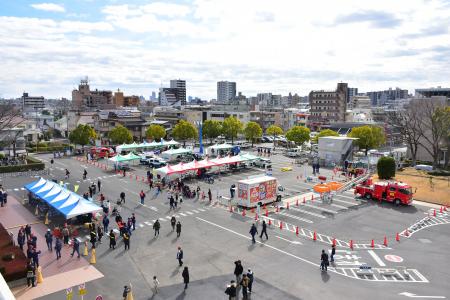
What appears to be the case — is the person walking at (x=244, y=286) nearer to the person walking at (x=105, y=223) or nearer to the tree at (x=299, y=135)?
the person walking at (x=105, y=223)

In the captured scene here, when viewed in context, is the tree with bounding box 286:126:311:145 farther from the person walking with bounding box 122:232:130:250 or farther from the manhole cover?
the person walking with bounding box 122:232:130:250

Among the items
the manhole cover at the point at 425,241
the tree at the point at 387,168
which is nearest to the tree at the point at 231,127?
the tree at the point at 387,168

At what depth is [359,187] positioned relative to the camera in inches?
1417

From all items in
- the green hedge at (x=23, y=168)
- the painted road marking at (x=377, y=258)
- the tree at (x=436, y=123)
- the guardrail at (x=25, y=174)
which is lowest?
the painted road marking at (x=377, y=258)

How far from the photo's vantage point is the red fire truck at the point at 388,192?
109 feet

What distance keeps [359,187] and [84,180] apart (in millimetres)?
30733

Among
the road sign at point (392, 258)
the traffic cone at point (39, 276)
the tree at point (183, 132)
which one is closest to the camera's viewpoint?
the traffic cone at point (39, 276)

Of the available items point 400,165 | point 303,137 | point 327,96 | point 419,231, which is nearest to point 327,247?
point 419,231

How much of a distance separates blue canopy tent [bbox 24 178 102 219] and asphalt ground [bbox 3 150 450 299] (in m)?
3.70

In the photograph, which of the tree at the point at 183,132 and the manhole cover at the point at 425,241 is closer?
the manhole cover at the point at 425,241

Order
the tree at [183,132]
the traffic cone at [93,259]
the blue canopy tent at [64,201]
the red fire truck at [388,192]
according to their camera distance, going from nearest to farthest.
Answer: the traffic cone at [93,259] → the blue canopy tent at [64,201] → the red fire truck at [388,192] → the tree at [183,132]

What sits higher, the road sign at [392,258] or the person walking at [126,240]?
the person walking at [126,240]

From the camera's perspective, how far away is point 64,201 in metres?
27.7

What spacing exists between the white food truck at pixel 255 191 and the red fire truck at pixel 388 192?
932cm
